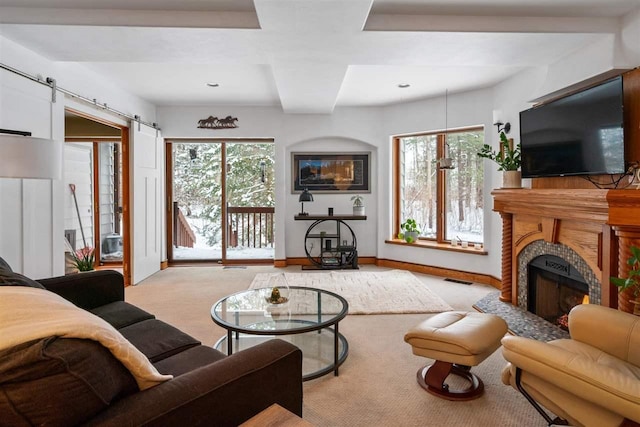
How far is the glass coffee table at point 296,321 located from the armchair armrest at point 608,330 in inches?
53.6

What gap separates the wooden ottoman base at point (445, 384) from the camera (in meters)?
2.26

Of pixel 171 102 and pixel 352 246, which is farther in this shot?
pixel 352 246

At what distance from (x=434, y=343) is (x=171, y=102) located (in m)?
5.27

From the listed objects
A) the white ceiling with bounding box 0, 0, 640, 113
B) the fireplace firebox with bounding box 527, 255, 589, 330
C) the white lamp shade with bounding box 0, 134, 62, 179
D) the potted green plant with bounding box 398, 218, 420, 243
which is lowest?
the fireplace firebox with bounding box 527, 255, 589, 330

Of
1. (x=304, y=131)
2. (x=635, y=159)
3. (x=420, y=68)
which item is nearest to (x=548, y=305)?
(x=635, y=159)

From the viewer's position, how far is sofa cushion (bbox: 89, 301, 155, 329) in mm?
2162

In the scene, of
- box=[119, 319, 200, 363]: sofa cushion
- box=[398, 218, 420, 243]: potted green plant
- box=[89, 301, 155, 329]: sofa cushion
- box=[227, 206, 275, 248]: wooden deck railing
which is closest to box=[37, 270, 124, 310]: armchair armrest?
box=[89, 301, 155, 329]: sofa cushion

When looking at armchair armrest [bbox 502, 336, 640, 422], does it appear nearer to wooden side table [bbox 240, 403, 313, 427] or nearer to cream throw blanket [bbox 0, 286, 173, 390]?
wooden side table [bbox 240, 403, 313, 427]

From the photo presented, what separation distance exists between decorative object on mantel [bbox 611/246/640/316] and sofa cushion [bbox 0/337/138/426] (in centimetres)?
247

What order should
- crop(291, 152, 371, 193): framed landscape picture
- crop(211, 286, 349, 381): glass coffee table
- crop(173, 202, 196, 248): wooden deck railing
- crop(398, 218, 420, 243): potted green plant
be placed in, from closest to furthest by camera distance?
crop(211, 286, 349, 381): glass coffee table → crop(398, 218, 420, 243): potted green plant → crop(291, 152, 371, 193): framed landscape picture → crop(173, 202, 196, 248): wooden deck railing

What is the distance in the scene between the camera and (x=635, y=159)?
2.66 metres

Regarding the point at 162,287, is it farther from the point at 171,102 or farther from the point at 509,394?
the point at 509,394

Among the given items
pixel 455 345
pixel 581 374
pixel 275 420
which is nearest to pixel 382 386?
pixel 455 345

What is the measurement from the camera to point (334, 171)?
20.9ft
